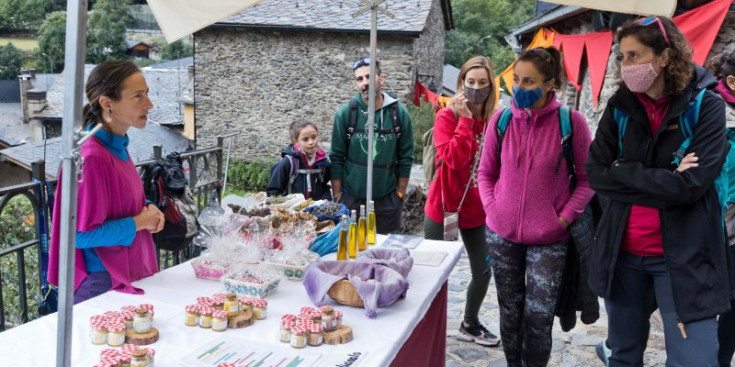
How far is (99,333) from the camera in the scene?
1807 mm

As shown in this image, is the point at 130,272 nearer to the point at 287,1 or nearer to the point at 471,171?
the point at 471,171

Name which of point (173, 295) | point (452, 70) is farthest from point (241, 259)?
point (452, 70)

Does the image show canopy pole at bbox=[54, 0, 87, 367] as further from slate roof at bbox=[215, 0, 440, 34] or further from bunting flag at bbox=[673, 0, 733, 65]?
slate roof at bbox=[215, 0, 440, 34]

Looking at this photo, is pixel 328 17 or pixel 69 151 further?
pixel 328 17

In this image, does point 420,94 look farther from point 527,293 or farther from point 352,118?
point 527,293

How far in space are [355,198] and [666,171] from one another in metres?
2.47

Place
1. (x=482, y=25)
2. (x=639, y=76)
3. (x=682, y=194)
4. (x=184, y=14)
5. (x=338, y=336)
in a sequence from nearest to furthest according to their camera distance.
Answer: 1. (x=338, y=336)
2. (x=682, y=194)
3. (x=639, y=76)
4. (x=184, y=14)
5. (x=482, y=25)

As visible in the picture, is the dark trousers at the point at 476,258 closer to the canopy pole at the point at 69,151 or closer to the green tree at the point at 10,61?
the canopy pole at the point at 69,151

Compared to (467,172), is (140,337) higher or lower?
lower

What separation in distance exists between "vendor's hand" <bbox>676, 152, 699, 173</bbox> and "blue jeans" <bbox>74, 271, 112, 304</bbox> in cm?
220

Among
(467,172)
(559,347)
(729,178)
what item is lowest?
(559,347)

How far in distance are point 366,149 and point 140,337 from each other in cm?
263

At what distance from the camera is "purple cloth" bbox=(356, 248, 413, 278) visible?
252 cm

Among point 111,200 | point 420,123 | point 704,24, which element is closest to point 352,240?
point 111,200
